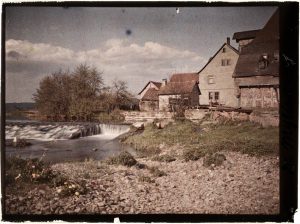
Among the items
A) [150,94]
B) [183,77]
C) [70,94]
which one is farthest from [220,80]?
[70,94]

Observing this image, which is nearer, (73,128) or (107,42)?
(107,42)

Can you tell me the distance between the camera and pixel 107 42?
15.9ft

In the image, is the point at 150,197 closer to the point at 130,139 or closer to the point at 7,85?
the point at 130,139

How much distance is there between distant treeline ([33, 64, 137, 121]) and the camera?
4957 mm

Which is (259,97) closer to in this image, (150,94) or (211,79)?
(211,79)

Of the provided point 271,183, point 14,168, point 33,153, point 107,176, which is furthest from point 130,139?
point 271,183

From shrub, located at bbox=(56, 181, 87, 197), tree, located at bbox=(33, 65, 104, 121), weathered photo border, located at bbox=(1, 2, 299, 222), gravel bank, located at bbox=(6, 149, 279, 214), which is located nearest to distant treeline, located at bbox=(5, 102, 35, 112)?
weathered photo border, located at bbox=(1, 2, 299, 222)

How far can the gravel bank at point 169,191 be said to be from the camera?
15.6ft

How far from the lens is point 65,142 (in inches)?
Result: 202

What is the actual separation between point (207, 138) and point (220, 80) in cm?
101

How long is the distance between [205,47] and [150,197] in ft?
8.43

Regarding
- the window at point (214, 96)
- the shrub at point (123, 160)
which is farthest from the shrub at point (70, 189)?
the window at point (214, 96)

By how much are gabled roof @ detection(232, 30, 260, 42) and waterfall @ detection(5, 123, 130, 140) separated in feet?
7.64

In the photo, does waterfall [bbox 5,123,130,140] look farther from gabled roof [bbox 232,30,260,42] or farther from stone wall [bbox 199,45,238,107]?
gabled roof [bbox 232,30,260,42]
